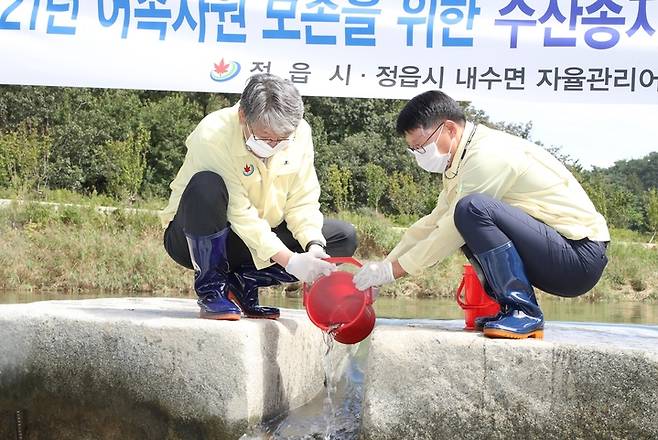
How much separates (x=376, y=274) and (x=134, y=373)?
73cm

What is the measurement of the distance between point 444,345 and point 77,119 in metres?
17.2

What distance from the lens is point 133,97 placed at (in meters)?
18.8

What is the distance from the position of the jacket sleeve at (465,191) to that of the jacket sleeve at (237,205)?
41cm

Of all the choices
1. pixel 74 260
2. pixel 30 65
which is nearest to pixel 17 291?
pixel 74 260

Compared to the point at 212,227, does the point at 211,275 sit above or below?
below

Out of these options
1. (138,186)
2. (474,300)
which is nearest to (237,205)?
(474,300)

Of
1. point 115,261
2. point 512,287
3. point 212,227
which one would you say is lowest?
point 115,261

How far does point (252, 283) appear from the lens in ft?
9.30

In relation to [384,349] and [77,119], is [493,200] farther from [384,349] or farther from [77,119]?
[77,119]

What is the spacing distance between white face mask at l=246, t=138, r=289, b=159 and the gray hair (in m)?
0.05

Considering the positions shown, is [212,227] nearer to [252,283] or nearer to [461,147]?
[252,283]

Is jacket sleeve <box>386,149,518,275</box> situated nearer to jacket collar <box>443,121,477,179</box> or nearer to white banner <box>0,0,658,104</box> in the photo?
jacket collar <box>443,121,477,179</box>

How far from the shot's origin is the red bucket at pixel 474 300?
8.46ft

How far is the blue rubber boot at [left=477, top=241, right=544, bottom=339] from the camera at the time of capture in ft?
7.21
